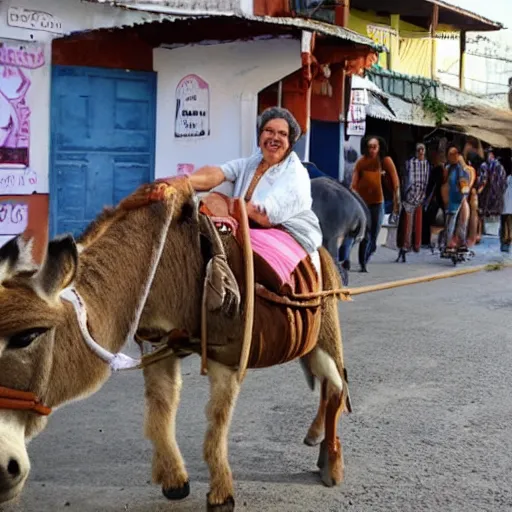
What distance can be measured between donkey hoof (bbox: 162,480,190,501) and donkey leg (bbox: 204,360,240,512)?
0.27m

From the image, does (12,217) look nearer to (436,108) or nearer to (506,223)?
(436,108)

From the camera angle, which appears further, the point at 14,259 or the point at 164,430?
the point at 164,430

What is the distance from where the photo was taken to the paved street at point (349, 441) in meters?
4.03

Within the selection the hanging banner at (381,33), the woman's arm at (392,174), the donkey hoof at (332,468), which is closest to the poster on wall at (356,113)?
the woman's arm at (392,174)

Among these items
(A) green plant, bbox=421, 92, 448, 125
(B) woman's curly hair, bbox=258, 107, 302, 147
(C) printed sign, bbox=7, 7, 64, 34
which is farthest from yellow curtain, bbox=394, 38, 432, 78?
(B) woman's curly hair, bbox=258, 107, 302, 147

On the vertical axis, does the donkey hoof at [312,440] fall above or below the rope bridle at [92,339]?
below

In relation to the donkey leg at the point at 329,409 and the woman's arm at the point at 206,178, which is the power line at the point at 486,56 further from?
the woman's arm at the point at 206,178

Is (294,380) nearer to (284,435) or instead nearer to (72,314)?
(284,435)

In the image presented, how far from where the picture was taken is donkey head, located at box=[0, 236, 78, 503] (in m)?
2.46

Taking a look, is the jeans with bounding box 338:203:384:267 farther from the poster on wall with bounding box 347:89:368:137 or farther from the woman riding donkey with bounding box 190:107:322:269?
the woman riding donkey with bounding box 190:107:322:269

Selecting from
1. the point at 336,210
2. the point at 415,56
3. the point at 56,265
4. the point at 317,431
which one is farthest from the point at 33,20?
the point at 415,56

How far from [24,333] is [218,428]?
53.8 inches

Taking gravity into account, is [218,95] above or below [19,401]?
above

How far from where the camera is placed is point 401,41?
20.5m
